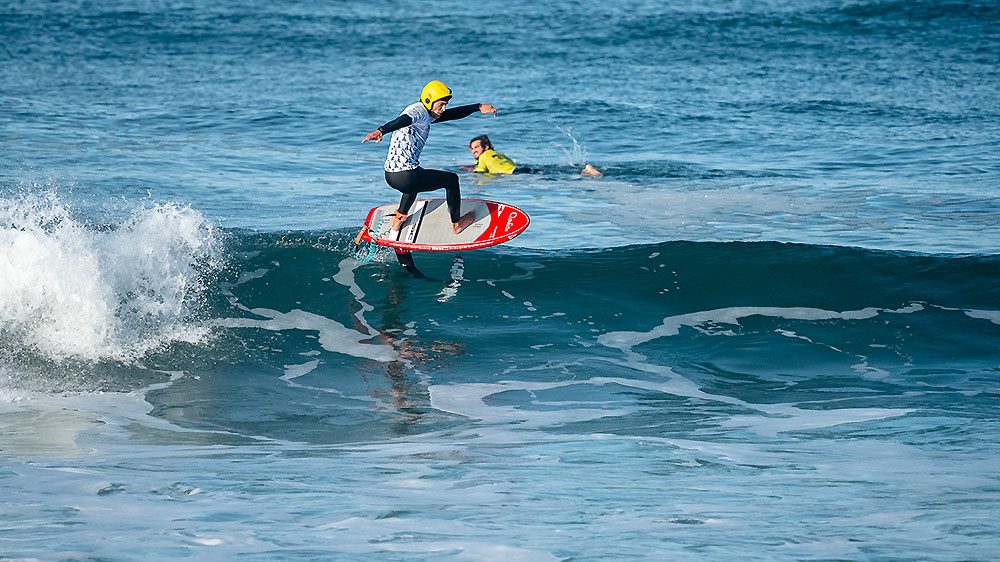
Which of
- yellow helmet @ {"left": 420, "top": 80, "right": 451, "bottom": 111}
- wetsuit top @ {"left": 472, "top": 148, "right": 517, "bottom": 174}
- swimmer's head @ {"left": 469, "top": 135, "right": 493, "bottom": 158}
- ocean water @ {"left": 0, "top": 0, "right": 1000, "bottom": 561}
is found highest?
yellow helmet @ {"left": 420, "top": 80, "right": 451, "bottom": 111}

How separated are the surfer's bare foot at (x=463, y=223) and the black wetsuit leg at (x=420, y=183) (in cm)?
24

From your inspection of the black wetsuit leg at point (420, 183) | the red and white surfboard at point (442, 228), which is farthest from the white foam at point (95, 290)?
the black wetsuit leg at point (420, 183)

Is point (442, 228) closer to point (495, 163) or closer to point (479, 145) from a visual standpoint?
point (479, 145)

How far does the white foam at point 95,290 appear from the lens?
9289 mm

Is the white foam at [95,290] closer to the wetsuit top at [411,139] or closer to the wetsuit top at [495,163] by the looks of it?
the wetsuit top at [411,139]

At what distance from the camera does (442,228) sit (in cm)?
1115

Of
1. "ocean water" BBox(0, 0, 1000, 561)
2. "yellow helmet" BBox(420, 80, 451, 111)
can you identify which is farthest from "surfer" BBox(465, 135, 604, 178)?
"yellow helmet" BBox(420, 80, 451, 111)

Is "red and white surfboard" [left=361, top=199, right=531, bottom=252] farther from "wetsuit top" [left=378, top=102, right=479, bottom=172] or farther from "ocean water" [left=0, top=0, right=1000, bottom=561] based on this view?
"wetsuit top" [left=378, top=102, right=479, bottom=172]

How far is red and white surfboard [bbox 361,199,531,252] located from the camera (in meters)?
10.9

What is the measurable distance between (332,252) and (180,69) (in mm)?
18772

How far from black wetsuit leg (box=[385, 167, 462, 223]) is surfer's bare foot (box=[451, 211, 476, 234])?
0.24 metres

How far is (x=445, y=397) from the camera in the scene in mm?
8594

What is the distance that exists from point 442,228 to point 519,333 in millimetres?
1473

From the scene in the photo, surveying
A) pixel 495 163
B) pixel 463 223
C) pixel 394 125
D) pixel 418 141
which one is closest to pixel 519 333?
pixel 463 223
